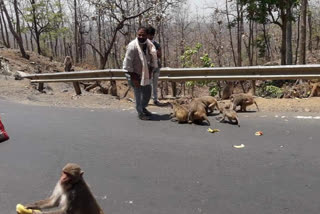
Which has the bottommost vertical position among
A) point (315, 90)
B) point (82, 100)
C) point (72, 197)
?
point (72, 197)

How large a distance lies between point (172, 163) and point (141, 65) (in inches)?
124

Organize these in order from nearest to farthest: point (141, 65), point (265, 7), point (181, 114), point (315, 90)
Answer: point (181, 114), point (141, 65), point (315, 90), point (265, 7)

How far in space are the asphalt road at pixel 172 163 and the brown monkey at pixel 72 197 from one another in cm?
78

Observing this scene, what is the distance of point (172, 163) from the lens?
5227 mm

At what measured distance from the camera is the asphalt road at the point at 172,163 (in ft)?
13.6

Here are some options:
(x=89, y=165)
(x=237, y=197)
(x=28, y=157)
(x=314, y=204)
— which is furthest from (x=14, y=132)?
(x=314, y=204)

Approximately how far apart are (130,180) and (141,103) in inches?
139

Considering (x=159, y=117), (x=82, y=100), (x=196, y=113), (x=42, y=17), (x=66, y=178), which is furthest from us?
(x=42, y=17)

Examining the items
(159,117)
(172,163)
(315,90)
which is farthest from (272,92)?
(172,163)

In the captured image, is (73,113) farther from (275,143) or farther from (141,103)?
(275,143)

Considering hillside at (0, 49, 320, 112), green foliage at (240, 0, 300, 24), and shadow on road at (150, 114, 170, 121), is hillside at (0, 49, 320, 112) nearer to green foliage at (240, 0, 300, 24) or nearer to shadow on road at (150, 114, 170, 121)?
shadow on road at (150, 114, 170, 121)

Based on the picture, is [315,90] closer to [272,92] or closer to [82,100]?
[272,92]

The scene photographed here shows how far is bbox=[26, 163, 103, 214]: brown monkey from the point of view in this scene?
10.5ft

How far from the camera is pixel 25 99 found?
467 inches
